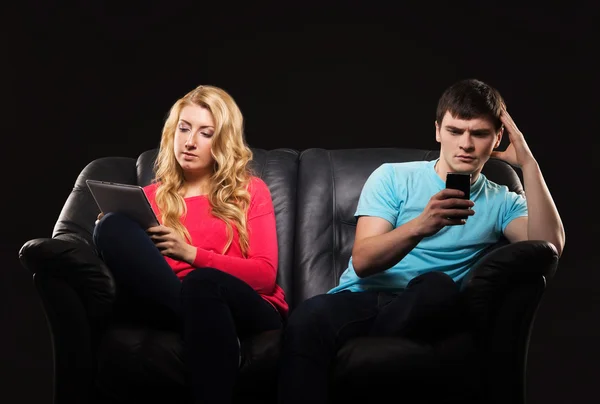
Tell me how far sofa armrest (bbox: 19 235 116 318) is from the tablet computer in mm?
157

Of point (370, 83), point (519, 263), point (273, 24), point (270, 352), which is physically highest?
point (273, 24)

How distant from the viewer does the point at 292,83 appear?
3.57 metres

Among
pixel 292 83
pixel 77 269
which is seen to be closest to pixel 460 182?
pixel 77 269

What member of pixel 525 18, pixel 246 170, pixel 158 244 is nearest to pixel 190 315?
pixel 158 244

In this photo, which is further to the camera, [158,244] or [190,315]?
[158,244]

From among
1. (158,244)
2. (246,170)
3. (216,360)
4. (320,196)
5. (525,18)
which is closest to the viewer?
(216,360)

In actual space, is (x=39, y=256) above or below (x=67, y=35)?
below

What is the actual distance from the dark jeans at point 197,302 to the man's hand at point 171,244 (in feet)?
0.20

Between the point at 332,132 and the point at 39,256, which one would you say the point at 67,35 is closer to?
the point at 332,132

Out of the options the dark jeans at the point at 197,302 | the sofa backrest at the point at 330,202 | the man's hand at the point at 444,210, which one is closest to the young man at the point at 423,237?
the man's hand at the point at 444,210

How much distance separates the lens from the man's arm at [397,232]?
227 centimetres

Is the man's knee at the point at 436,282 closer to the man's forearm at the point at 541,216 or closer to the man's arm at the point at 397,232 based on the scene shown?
the man's arm at the point at 397,232

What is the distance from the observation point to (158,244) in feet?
8.10

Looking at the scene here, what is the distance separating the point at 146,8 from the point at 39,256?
1.58 meters
